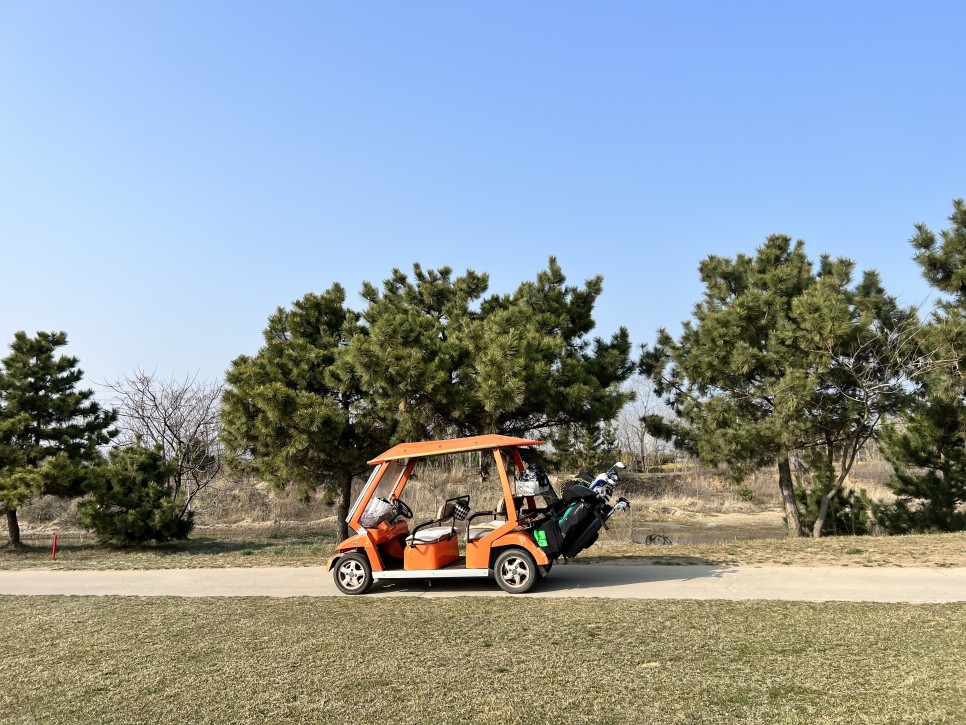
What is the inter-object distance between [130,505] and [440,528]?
46.4 ft

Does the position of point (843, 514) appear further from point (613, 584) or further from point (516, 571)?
point (516, 571)

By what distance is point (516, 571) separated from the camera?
8.86 meters

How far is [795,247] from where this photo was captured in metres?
18.0

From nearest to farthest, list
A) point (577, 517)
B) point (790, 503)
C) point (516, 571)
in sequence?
1. point (516, 571)
2. point (577, 517)
3. point (790, 503)

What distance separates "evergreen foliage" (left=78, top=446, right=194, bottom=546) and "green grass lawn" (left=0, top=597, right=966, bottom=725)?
12709 mm

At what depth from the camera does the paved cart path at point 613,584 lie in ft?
27.5

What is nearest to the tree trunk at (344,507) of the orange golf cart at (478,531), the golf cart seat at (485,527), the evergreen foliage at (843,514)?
the orange golf cart at (478,531)

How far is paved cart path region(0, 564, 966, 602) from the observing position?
837 centimetres

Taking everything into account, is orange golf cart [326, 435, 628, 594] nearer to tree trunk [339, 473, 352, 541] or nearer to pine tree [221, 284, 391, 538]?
pine tree [221, 284, 391, 538]

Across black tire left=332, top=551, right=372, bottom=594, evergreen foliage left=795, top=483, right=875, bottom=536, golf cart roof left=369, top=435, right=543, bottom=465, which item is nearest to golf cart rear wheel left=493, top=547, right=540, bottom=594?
golf cart roof left=369, top=435, right=543, bottom=465

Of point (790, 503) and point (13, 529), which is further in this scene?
point (13, 529)

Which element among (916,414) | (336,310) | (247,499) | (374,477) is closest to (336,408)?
(336,310)

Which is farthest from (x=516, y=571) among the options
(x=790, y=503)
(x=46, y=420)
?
(x=46, y=420)

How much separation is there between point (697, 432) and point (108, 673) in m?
14.5
